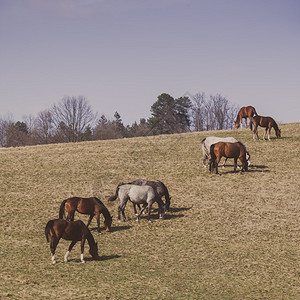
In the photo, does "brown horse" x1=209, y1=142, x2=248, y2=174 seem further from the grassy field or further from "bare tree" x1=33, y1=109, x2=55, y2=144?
"bare tree" x1=33, y1=109, x2=55, y2=144

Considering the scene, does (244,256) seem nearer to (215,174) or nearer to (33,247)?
(33,247)

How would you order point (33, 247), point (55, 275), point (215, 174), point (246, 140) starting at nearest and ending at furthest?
point (55, 275), point (33, 247), point (215, 174), point (246, 140)

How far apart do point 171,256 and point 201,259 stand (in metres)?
1.26

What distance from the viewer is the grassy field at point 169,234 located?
1153 centimetres

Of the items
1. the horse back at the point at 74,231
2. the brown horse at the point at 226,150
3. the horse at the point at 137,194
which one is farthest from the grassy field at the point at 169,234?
the brown horse at the point at 226,150

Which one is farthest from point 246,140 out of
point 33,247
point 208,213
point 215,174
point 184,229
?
point 33,247

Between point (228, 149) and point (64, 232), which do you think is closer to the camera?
point (64, 232)

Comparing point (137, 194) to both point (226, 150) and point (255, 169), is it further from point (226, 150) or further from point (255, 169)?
point (255, 169)

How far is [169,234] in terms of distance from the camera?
1741 centimetres

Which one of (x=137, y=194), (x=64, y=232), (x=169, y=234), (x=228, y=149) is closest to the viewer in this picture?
(x=64, y=232)

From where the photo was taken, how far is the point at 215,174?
28234 millimetres

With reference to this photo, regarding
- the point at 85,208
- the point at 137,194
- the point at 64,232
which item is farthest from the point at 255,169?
the point at 64,232

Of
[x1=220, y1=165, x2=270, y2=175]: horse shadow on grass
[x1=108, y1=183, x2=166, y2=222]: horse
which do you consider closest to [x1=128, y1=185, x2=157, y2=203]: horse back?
[x1=108, y1=183, x2=166, y2=222]: horse

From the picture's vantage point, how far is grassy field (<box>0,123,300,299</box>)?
1153 cm
